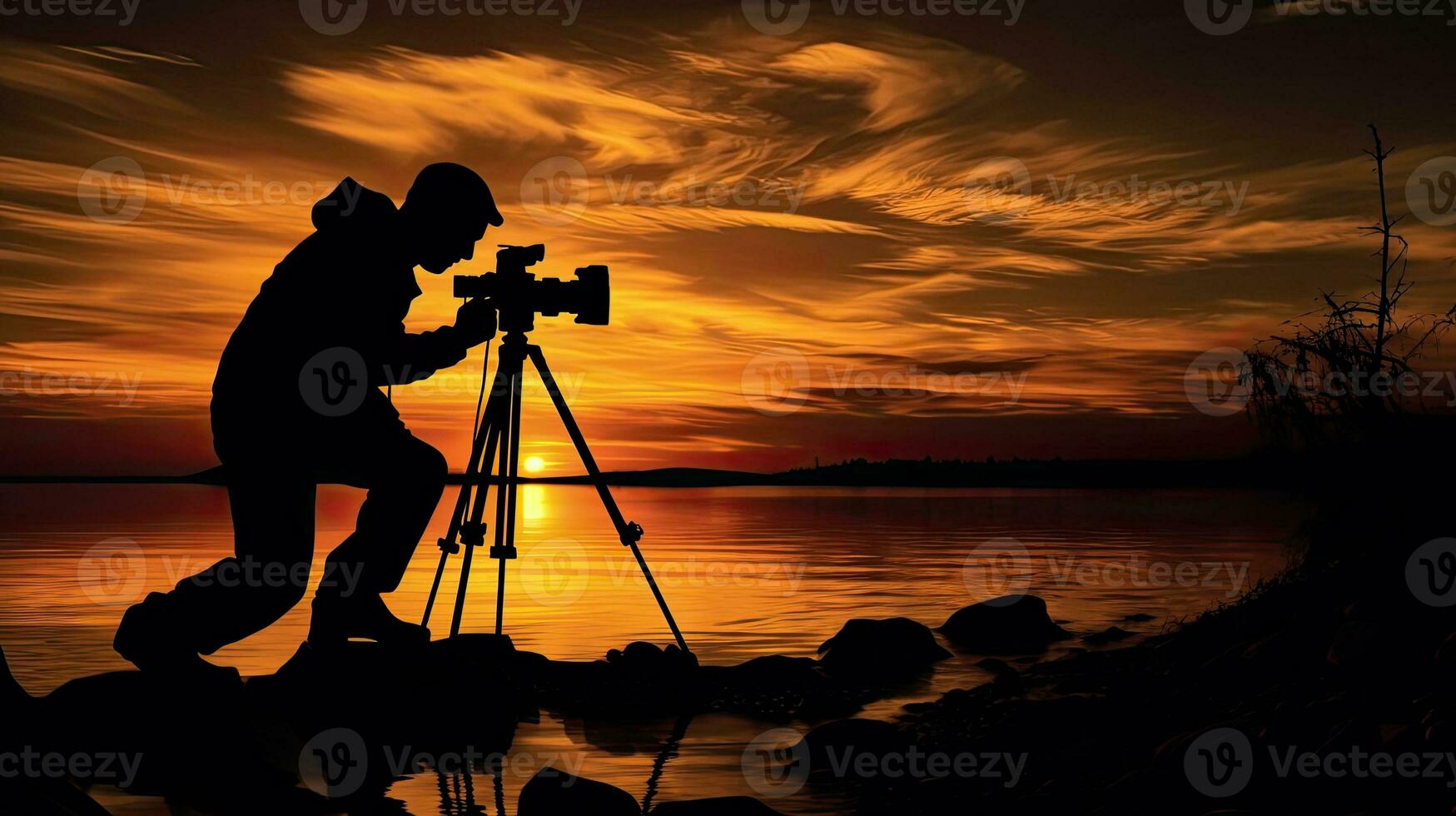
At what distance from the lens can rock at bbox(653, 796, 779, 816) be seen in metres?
5.16

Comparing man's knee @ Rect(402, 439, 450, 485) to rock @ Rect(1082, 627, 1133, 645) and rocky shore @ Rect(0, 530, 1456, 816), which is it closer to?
rocky shore @ Rect(0, 530, 1456, 816)

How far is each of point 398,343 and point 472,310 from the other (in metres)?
0.67

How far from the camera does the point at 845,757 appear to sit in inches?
265

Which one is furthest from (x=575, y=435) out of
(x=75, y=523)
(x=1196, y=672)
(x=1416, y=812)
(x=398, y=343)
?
(x=75, y=523)

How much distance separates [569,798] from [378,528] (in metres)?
1.65

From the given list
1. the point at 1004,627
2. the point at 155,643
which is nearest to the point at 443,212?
the point at 155,643

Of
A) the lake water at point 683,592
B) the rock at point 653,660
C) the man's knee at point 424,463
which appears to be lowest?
the lake water at point 683,592

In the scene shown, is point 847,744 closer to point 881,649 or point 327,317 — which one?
point 881,649

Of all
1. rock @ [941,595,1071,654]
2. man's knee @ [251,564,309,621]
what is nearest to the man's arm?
man's knee @ [251,564,309,621]

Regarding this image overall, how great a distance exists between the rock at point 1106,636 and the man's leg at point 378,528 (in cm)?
783

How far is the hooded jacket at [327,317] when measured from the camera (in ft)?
17.8

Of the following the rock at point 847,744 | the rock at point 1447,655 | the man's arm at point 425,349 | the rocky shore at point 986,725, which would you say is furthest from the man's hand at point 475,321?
the rock at point 1447,655

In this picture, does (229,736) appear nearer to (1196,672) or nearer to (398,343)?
(398,343)

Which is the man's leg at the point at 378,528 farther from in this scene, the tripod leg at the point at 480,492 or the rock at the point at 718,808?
the rock at the point at 718,808
